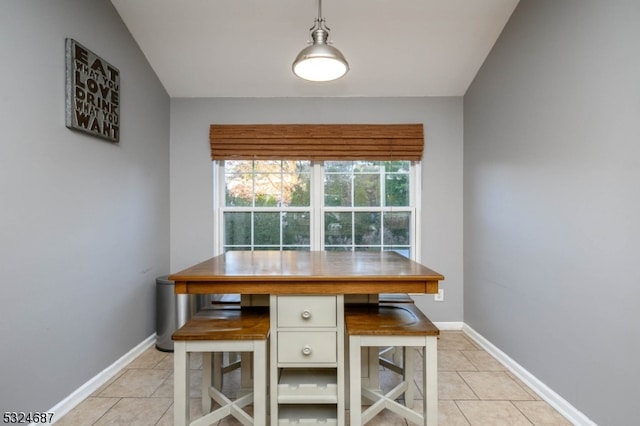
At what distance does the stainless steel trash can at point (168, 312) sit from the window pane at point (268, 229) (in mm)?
869

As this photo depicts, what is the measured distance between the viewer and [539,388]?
2.00m

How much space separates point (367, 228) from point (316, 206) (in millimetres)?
553

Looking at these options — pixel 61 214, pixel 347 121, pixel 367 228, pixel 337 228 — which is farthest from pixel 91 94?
pixel 367 228

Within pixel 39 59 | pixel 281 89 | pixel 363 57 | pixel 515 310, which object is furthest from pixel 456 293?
pixel 39 59

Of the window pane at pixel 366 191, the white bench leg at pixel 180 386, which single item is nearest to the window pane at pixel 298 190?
the window pane at pixel 366 191

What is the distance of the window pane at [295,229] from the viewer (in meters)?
3.24

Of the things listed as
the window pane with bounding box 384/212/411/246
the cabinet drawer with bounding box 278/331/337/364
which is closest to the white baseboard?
the window pane with bounding box 384/212/411/246

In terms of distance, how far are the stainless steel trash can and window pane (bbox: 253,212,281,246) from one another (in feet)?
2.85

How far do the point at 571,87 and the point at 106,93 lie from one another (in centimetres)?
282

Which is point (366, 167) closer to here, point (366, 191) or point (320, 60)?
point (366, 191)

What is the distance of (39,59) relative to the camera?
5.57 feet

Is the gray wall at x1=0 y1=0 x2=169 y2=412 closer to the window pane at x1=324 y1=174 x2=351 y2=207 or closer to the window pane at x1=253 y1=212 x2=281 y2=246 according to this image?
the window pane at x1=253 y1=212 x2=281 y2=246

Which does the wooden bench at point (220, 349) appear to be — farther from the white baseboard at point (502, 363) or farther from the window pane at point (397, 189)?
the window pane at point (397, 189)

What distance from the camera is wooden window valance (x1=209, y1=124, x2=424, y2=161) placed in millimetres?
3068
